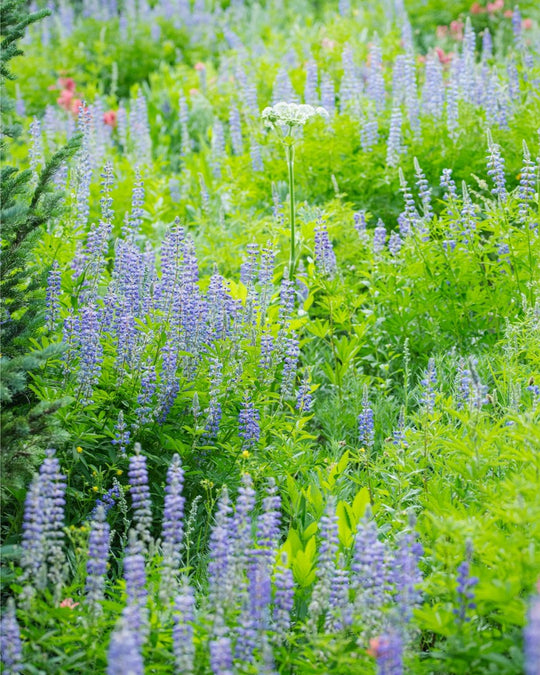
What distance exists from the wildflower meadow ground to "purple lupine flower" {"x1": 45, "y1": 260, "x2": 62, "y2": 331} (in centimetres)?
1

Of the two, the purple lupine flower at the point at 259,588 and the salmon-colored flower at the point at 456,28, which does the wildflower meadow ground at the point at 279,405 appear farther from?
the salmon-colored flower at the point at 456,28

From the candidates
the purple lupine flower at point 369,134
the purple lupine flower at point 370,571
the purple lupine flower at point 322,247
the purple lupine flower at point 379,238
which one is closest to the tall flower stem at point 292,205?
the purple lupine flower at point 322,247

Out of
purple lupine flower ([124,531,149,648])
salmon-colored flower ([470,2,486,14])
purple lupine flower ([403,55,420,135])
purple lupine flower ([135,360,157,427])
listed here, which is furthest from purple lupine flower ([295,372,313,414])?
salmon-colored flower ([470,2,486,14])

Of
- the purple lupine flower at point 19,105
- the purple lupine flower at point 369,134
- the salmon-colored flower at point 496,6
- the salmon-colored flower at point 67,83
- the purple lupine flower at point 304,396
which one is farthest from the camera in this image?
the salmon-colored flower at point 496,6

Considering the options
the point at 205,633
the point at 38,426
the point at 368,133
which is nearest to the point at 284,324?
the point at 38,426

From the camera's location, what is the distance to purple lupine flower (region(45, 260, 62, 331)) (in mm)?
3846

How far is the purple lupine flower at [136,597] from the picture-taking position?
2426 millimetres

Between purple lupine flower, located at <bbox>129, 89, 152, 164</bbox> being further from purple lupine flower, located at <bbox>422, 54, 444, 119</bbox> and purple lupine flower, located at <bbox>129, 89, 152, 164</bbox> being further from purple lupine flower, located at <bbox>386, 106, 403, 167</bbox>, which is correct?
purple lupine flower, located at <bbox>422, 54, 444, 119</bbox>

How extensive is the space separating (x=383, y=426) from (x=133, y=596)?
223cm

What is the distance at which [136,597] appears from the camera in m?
2.56

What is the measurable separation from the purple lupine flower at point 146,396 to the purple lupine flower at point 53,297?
532 mm

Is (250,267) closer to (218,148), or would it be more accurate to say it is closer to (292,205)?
(292,205)

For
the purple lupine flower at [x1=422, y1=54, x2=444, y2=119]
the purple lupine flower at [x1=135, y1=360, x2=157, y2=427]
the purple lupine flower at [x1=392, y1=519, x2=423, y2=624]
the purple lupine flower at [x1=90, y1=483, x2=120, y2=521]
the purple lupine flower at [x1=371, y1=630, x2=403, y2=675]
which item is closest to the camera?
the purple lupine flower at [x1=371, y1=630, x2=403, y2=675]

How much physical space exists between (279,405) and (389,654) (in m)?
1.88
